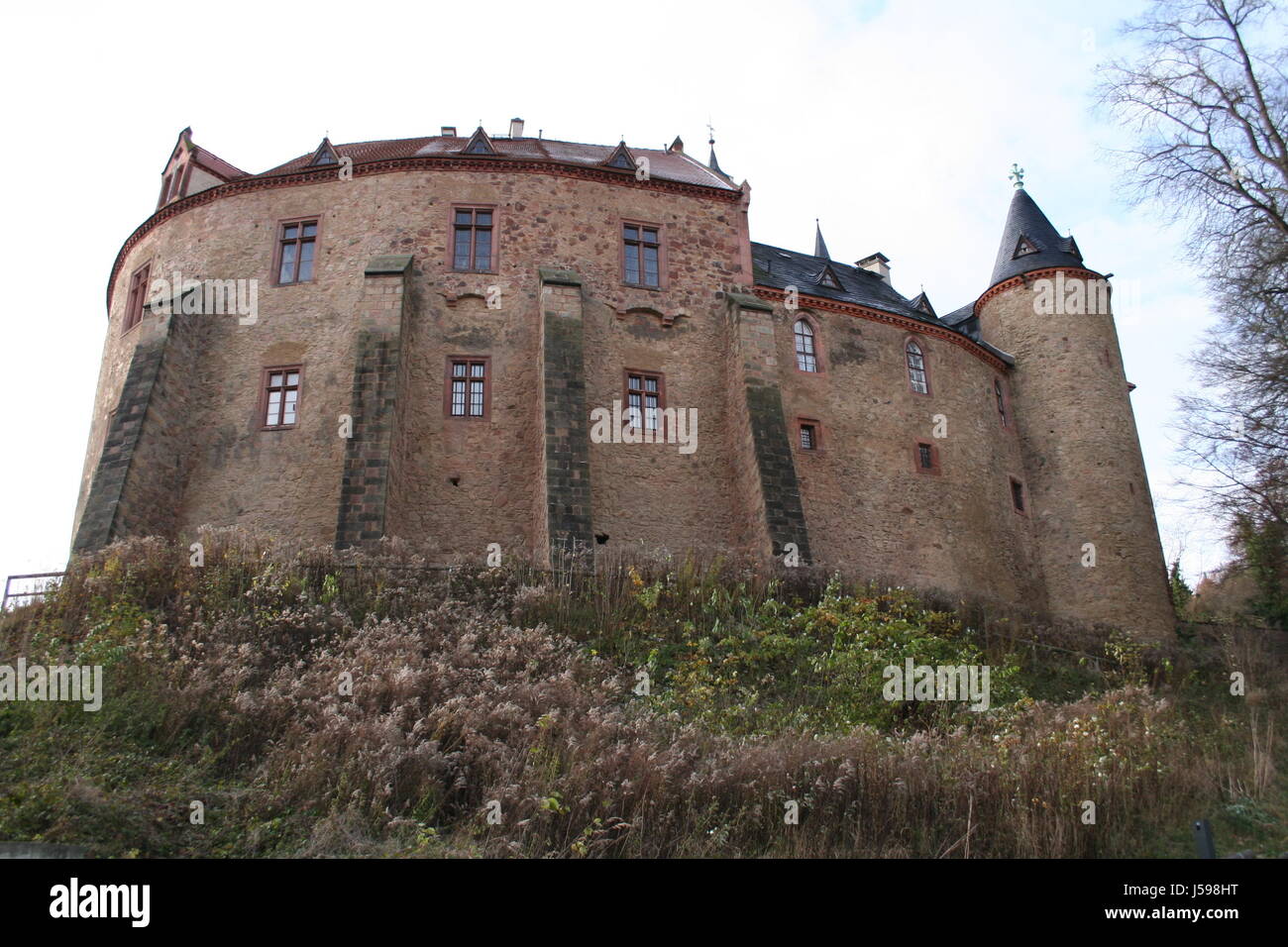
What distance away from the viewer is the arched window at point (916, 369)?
88.4 feet

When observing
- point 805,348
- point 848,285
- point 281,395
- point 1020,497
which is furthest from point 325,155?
point 1020,497

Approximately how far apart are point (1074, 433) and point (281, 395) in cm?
2112

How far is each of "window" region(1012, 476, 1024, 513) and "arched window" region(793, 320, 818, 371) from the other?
23.4 feet

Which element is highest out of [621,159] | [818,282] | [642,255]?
[621,159]

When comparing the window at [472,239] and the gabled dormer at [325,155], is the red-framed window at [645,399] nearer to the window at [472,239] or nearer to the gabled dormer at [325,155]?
the window at [472,239]

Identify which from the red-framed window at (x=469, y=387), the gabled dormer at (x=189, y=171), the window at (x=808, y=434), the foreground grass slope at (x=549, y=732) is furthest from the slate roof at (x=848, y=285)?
the gabled dormer at (x=189, y=171)

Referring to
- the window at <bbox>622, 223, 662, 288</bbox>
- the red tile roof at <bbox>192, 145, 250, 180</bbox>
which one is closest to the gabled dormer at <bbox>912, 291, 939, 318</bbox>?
the window at <bbox>622, 223, 662, 288</bbox>

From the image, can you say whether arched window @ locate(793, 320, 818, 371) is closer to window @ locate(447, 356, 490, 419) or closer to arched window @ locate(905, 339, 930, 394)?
arched window @ locate(905, 339, 930, 394)

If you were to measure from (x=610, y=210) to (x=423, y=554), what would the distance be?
33.7ft

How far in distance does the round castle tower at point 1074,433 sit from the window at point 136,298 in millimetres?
23468

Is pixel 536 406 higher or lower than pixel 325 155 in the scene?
lower

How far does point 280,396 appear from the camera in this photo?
21.9 metres

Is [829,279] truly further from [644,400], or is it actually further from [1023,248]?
[644,400]
